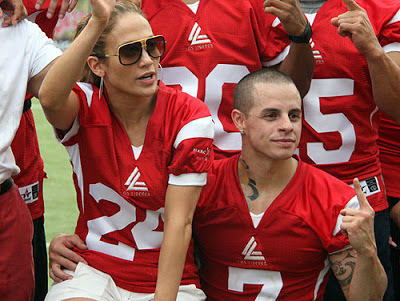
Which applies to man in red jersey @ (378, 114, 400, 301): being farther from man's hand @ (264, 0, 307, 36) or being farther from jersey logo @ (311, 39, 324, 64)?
man's hand @ (264, 0, 307, 36)

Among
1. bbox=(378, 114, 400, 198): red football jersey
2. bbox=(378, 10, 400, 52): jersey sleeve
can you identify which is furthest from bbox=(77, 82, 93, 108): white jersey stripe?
bbox=(378, 114, 400, 198): red football jersey

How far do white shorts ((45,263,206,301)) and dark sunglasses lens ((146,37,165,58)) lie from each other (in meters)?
0.88

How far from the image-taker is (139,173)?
2.75 m

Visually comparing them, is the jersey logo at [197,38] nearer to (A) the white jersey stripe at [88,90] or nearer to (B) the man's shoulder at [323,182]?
(A) the white jersey stripe at [88,90]

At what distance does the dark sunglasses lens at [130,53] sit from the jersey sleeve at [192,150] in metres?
0.28

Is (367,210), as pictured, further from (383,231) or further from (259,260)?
(383,231)

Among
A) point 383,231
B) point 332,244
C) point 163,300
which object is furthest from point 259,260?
point 383,231

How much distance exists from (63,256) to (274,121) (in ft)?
3.37

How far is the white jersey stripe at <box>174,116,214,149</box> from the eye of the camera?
8.89 ft

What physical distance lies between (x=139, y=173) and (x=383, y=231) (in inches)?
49.9

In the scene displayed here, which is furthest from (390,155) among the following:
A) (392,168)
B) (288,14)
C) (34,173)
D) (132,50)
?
(34,173)

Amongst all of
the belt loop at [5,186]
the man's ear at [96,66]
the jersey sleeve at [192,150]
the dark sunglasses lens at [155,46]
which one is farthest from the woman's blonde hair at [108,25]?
the belt loop at [5,186]

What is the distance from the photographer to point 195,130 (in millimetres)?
2719

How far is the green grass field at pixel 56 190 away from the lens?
225 inches
